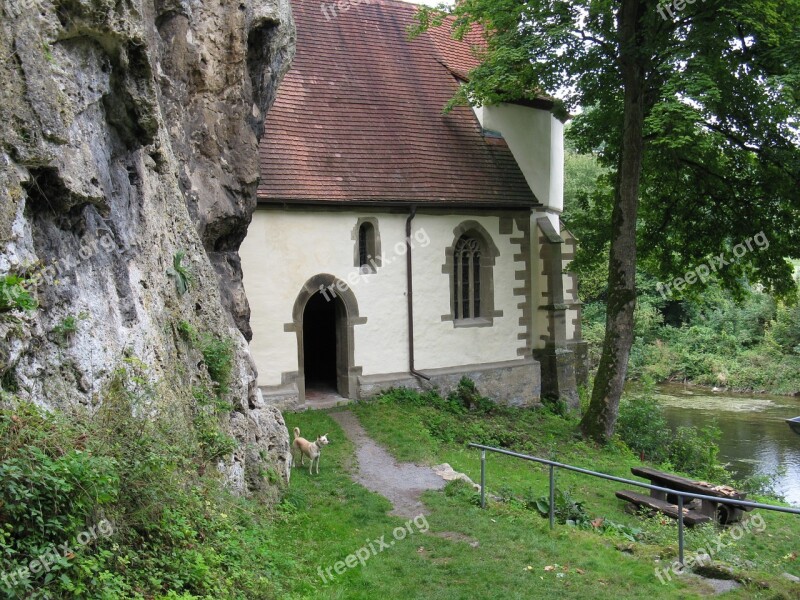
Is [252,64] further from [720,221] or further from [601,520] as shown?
[720,221]

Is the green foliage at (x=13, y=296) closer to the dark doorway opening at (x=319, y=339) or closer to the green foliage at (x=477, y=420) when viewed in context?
the green foliage at (x=477, y=420)

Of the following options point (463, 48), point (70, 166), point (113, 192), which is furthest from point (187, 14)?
point (463, 48)

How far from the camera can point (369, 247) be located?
17688 millimetres

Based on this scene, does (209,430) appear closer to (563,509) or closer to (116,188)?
(116,188)

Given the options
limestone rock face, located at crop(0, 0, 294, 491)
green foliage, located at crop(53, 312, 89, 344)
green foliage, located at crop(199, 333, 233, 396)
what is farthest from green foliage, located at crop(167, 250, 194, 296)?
green foliage, located at crop(53, 312, 89, 344)

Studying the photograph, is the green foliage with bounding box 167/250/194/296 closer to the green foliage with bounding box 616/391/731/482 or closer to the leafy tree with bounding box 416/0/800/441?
the leafy tree with bounding box 416/0/800/441

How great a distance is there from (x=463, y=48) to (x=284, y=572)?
18.9 meters

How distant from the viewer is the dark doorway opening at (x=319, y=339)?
19906 millimetres

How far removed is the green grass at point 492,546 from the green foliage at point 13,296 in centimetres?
362

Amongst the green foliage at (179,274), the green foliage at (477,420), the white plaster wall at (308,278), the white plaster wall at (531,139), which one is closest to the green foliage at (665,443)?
the green foliage at (477,420)

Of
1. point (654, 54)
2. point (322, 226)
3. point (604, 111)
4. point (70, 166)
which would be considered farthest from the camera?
point (604, 111)

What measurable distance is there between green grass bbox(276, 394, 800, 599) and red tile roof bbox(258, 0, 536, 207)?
6519mm

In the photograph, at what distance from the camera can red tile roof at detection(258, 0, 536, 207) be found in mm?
16938

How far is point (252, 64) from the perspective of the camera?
41.5ft
